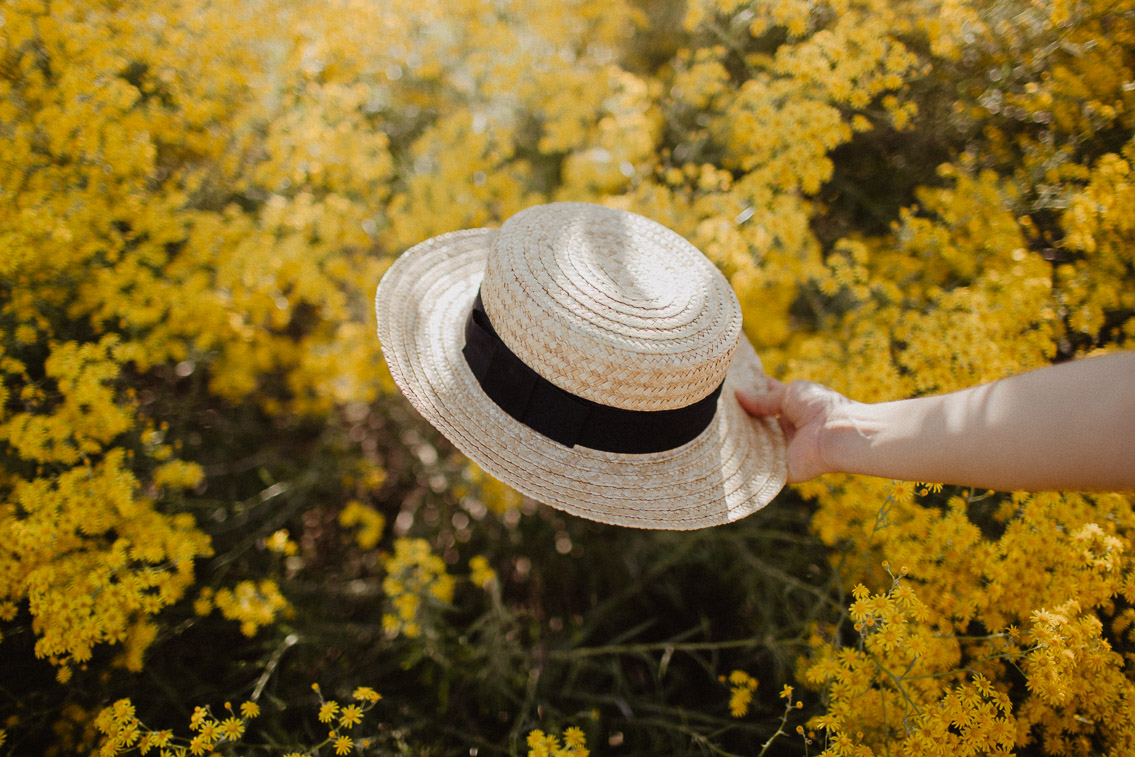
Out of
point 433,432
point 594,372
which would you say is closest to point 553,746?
point 594,372

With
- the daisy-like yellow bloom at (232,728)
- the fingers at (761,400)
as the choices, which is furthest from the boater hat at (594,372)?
the daisy-like yellow bloom at (232,728)

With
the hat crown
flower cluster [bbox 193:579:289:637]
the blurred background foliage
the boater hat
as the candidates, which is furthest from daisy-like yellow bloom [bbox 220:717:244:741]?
the hat crown

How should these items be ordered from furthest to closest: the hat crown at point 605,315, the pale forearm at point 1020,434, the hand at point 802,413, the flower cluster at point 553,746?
the hand at point 802,413 → the flower cluster at point 553,746 → the hat crown at point 605,315 → the pale forearm at point 1020,434

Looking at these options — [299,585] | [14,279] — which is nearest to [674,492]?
[299,585]

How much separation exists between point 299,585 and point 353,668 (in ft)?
1.40

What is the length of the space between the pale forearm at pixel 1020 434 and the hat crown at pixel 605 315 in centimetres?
50

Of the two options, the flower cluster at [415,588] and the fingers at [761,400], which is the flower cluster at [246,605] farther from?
the fingers at [761,400]

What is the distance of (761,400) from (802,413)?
142 millimetres

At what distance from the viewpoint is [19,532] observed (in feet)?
5.05

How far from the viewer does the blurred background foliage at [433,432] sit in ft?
5.27

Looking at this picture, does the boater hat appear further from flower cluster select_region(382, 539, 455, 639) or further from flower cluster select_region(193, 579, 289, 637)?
flower cluster select_region(193, 579, 289, 637)

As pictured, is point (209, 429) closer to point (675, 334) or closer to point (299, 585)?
point (299, 585)

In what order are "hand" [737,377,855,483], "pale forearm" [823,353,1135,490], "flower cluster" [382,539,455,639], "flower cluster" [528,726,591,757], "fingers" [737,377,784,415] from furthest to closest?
"flower cluster" [382,539,455,639] < "fingers" [737,377,784,415] < "hand" [737,377,855,483] < "flower cluster" [528,726,591,757] < "pale forearm" [823,353,1135,490]

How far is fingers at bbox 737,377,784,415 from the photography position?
1728 millimetres
